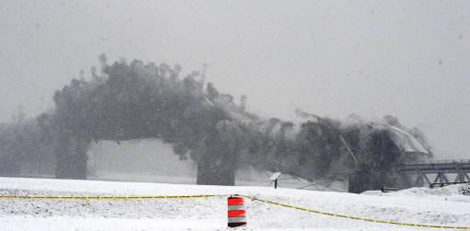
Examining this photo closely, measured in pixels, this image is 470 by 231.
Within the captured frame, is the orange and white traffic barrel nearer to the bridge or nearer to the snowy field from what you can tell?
the snowy field

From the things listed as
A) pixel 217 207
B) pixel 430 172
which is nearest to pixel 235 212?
pixel 217 207

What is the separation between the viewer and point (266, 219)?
2320cm

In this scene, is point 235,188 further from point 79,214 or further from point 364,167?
point 364,167

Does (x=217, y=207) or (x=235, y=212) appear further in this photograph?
(x=217, y=207)

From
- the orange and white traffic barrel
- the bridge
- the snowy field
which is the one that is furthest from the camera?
the bridge

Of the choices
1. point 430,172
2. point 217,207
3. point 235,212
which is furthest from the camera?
point 430,172

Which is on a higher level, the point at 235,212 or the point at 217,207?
the point at 235,212

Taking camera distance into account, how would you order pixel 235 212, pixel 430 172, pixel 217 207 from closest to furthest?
pixel 235 212 → pixel 217 207 → pixel 430 172

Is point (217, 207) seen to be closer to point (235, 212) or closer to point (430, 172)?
point (235, 212)

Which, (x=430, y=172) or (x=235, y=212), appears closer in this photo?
(x=235, y=212)

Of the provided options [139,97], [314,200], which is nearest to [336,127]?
[139,97]

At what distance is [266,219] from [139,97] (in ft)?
294

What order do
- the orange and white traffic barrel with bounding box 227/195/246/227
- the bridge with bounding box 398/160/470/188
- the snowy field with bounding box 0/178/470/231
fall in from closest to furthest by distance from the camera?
the orange and white traffic barrel with bounding box 227/195/246/227
the snowy field with bounding box 0/178/470/231
the bridge with bounding box 398/160/470/188

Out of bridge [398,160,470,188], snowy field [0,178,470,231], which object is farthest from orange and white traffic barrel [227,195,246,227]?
bridge [398,160,470,188]
